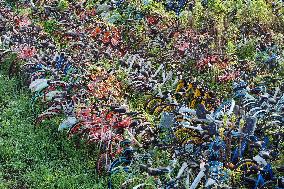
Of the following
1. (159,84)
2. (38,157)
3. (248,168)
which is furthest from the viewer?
(159,84)

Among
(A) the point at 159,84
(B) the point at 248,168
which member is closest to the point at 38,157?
(A) the point at 159,84

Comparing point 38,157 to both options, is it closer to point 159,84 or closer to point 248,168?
point 159,84

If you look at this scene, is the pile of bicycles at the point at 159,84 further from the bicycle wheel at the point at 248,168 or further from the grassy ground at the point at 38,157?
the grassy ground at the point at 38,157

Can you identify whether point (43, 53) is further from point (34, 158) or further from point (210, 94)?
point (210, 94)

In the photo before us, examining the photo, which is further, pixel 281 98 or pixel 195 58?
pixel 195 58

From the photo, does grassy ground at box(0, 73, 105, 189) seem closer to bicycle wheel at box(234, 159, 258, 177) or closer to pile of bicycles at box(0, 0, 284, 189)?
pile of bicycles at box(0, 0, 284, 189)

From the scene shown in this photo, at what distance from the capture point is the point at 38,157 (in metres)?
5.75

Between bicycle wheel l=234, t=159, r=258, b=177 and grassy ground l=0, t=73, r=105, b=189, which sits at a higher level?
bicycle wheel l=234, t=159, r=258, b=177

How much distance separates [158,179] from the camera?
4.56 metres

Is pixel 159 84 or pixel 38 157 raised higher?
pixel 159 84

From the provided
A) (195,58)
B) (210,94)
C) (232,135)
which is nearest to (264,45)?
(195,58)

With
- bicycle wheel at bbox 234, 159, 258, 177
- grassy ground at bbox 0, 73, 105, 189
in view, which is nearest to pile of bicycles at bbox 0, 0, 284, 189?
bicycle wheel at bbox 234, 159, 258, 177

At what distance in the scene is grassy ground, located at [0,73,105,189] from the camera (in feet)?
17.4

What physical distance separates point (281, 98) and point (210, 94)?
85 cm
